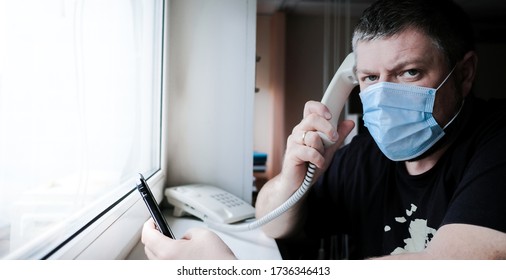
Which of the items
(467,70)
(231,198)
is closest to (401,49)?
(467,70)

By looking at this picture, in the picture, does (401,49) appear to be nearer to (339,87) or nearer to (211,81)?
(339,87)

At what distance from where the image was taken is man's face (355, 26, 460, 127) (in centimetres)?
46

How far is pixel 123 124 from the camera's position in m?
0.50

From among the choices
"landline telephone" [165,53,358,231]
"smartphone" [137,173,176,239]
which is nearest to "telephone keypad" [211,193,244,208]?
"landline telephone" [165,53,358,231]

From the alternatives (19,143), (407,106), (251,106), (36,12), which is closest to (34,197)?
(19,143)

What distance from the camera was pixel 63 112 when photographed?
0.31 meters

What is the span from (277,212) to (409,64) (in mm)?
296

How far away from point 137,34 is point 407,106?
42 centimetres

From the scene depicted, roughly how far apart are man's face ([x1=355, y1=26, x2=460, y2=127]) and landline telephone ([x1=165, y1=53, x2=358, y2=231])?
0.13 feet

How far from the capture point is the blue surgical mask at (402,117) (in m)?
0.47

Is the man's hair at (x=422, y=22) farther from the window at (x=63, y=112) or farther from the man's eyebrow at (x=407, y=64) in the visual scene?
the window at (x=63, y=112)

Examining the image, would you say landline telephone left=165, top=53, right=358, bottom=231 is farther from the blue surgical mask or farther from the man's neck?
the man's neck

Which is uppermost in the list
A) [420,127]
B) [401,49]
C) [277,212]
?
[401,49]
